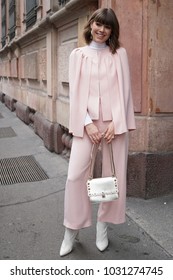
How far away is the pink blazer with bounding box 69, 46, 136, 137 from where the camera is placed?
3.00m

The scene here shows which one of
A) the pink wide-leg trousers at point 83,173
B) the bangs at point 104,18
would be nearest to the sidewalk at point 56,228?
the pink wide-leg trousers at point 83,173

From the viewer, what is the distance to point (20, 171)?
5.95 meters

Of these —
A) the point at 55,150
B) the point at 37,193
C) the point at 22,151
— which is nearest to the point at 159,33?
the point at 37,193

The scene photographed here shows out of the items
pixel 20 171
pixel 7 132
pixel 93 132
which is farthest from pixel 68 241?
pixel 7 132

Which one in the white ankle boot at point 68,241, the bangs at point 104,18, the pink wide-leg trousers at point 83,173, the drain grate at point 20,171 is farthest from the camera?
the drain grate at point 20,171

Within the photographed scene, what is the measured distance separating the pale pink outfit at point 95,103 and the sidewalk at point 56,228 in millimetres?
511

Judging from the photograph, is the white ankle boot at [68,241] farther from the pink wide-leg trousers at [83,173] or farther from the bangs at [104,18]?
the bangs at [104,18]

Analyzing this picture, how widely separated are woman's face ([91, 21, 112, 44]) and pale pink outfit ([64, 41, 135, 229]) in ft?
0.28

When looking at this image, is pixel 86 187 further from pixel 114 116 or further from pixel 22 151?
pixel 22 151

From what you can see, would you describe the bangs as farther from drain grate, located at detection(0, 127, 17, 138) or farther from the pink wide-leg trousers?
drain grate, located at detection(0, 127, 17, 138)

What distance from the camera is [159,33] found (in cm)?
428

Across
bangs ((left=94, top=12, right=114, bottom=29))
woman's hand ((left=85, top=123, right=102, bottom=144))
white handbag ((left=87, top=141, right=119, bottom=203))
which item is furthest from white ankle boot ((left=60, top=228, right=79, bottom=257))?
bangs ((left=94, top=12, right=114, bottom=29))

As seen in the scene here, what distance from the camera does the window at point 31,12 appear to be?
29.5 ft

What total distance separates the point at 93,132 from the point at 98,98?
0.26m
